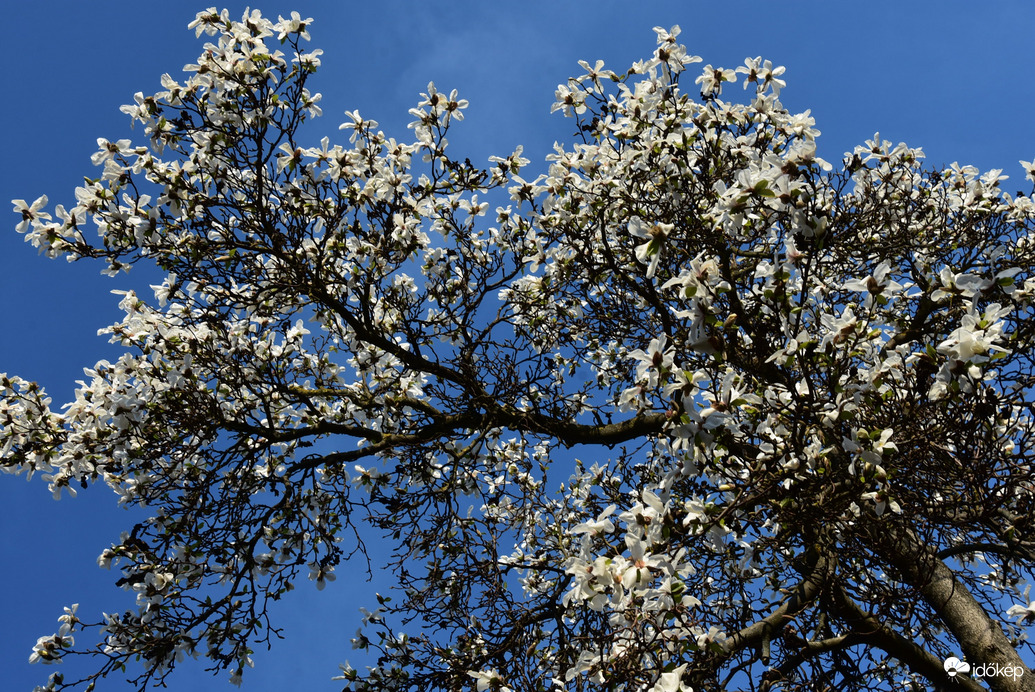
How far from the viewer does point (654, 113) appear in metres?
6.57

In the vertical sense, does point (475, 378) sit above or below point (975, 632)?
above

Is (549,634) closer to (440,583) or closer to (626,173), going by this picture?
(440,583)

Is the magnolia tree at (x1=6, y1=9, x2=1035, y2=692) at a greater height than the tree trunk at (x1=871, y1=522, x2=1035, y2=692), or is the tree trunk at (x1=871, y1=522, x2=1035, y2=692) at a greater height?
the magnolia tree at (x1=6, y1=9, x2=1035, y2=692)

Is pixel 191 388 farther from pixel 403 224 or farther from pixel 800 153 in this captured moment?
pixel 800 153

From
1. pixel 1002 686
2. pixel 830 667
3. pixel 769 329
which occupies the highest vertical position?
pixel 769 329

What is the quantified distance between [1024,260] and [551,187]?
4999mm

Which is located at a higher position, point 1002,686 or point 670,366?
point 670,366

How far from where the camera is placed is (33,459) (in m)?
6.60

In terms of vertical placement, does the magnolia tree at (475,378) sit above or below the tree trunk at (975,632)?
above

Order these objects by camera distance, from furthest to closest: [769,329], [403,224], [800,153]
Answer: [403,224] → [769,329] → [800,153]

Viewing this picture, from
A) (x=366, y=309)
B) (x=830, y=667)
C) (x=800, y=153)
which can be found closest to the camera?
(x=800, y=153)

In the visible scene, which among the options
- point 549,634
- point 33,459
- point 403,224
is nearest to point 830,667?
point 549,634

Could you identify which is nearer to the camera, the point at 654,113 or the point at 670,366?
the point at 670,366

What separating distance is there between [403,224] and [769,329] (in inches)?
165
